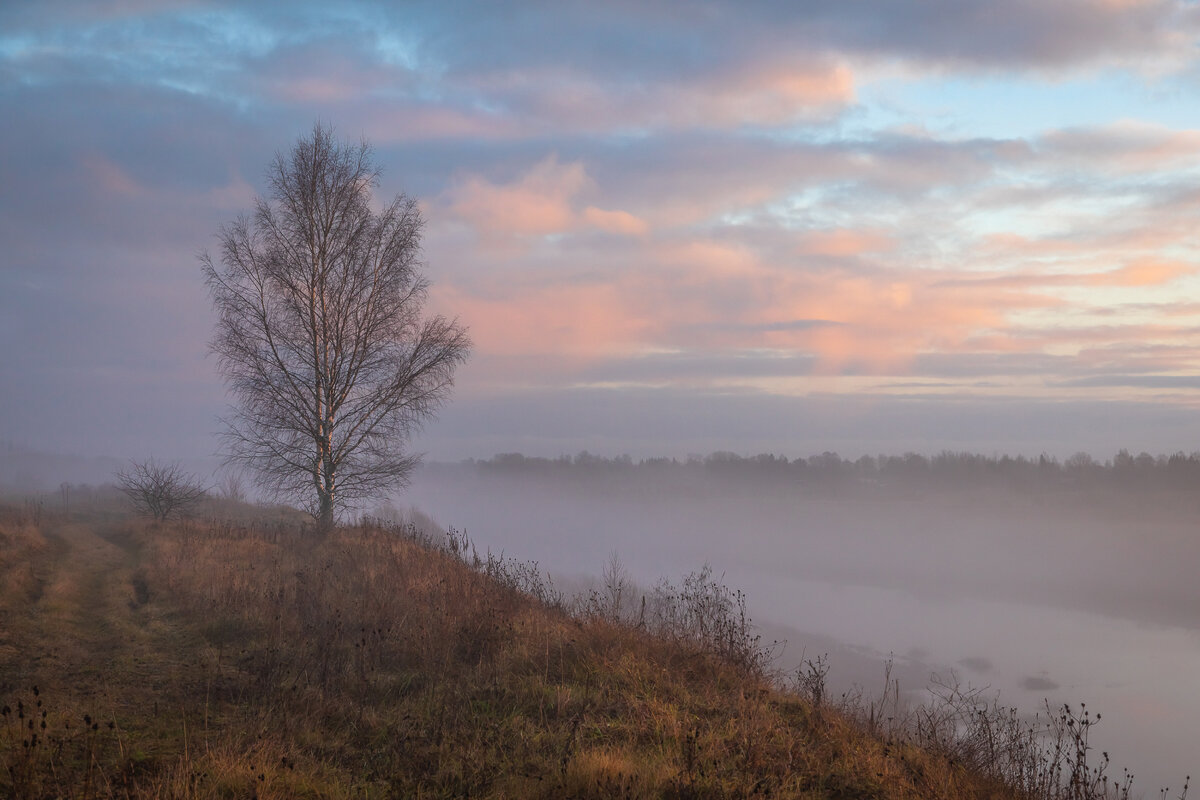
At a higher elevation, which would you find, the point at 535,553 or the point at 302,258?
the point at 302,258

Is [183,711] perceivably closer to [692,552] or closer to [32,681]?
[32,681]

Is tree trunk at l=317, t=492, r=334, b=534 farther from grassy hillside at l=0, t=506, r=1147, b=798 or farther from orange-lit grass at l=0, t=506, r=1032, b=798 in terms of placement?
orange-lit grass at l=0, t=506, r=1032, b=798

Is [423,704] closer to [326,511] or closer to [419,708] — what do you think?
[419,708]

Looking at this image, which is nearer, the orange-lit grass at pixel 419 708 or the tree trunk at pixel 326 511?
the orange-lit grass at pixel 419 708

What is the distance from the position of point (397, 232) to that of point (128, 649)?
1321 cm

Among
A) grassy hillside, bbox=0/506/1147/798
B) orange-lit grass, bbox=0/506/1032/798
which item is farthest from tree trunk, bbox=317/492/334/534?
orange-lit grass, bbox=0/506/1032/798

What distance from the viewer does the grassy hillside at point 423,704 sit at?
4.70 metres

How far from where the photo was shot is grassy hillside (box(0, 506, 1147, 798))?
4.70 meters

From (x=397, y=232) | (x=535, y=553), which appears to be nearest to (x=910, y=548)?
(x=535, y=553)

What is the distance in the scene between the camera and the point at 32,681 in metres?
6.39

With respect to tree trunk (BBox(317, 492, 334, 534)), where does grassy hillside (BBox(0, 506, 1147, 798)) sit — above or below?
below

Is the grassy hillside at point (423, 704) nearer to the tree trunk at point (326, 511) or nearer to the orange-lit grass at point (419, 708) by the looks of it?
the orange-lit grass at point (419, 708)

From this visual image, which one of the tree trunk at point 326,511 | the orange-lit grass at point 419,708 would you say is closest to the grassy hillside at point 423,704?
the orange-lit grass at point 419,708

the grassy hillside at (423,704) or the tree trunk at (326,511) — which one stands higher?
the tree trunk at (326,511)
